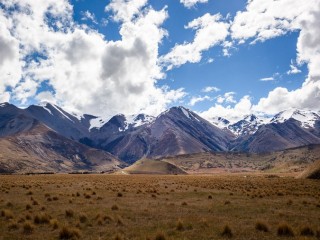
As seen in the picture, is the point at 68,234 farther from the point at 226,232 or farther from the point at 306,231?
the point at 306,231

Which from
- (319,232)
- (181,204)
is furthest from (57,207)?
(319,232)

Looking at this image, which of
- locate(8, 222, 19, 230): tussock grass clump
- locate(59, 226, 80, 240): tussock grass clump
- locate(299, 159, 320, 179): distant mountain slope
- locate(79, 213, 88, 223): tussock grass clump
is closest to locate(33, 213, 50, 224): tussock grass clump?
locate(8, 222, 19, 230): tussock grass clump

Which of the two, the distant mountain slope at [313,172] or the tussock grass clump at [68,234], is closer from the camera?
the tussock grass clump at [68,234]

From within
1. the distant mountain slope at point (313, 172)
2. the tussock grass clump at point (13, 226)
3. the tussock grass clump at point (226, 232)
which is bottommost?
the tussock grass clump at point (226, 232)

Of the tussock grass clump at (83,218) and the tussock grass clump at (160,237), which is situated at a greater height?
the tussock grass clump at (83,218)

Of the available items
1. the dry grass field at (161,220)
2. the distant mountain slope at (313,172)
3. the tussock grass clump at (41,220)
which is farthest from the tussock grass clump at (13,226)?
the distant mountain slope at (313,172)

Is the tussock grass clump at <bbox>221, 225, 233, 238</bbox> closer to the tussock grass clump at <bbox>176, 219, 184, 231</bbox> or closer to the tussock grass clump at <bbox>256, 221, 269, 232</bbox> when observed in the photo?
the tussock grass clump at <bbox>256, 221, 269, 232</bbox>

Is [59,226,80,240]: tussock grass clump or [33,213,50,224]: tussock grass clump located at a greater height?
[33,213,50,224]: tussock grass clump

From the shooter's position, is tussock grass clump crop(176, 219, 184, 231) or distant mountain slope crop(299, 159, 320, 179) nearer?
tussock grass clump crop(176, 219, 184, 231)

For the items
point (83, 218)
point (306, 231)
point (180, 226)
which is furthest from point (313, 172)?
point (83, 218)

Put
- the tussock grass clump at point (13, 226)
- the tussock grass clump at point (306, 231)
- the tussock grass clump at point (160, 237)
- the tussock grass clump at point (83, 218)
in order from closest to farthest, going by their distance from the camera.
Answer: the tussock grass clump at point (160, 237)
the tussock grass clump at point (306, 231)
the tussock grass clump at point (13, 226)
the tussock grass clump at point (83, 218)

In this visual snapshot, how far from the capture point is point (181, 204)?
33.4 meters

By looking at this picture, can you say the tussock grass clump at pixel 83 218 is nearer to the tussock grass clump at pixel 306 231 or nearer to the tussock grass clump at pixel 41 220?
the tussock grass clump at pixel 41 220

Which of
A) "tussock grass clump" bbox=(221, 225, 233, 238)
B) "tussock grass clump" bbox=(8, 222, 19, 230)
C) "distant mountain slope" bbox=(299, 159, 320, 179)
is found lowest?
"tussock grass clump" bbox=(221, 225, 233, 238)
